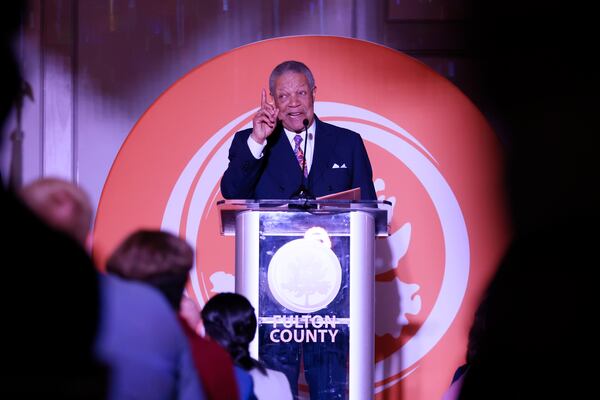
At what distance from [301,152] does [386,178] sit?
31.0 inches

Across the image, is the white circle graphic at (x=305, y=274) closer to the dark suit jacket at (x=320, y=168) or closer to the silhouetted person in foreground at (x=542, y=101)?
the dark suit jacket at (x=320, y=168)

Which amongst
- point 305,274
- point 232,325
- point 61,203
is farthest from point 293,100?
point 61,203

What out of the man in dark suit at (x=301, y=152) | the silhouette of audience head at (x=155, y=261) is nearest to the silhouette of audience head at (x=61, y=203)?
the silhouette of audience head at (x=155, y=261)

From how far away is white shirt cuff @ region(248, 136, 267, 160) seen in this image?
159 inches

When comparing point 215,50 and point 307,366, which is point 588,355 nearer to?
point 307,366

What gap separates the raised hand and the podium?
2.41 feet

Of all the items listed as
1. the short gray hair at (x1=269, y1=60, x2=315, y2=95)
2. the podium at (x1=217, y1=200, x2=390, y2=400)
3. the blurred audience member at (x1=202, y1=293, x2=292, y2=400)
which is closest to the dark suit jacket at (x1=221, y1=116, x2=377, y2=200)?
the short gray hair at (x1=269, y1=60, x2=315, y2=95)

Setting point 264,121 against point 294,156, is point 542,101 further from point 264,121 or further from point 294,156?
point 264,121

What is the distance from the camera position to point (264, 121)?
3.98 meters

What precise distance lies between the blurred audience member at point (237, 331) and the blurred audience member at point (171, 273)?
0.72m

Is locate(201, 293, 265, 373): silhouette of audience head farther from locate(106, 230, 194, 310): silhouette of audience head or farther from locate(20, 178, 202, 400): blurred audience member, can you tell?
locate(20, 178, 202, 400): blurred audience member

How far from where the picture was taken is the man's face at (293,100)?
14.9 ft

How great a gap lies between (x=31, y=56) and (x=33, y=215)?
3955 millimetres

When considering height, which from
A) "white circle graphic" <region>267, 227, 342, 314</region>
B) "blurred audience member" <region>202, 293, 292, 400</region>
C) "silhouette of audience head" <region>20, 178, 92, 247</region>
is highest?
"silhouette of audience head" <region>20, 178, 92, 247</region>
